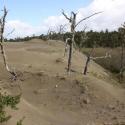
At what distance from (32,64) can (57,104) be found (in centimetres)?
1310

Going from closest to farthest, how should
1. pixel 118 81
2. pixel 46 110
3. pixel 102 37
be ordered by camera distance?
pixel 46 110, pixel 118 81, pixel 102 37

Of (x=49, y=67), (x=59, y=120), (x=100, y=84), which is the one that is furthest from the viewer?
(x=49, y=67)

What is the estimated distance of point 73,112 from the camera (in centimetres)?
3497

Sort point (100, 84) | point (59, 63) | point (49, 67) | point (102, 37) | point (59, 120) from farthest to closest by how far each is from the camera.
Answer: point (102, 37) < point (59, 63) < point (49, 67) < point (100, 84) < point (59, 120)

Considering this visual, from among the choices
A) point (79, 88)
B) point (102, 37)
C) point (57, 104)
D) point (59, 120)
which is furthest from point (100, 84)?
point (102, 37)

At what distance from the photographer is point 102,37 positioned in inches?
3691

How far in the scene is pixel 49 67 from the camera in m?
47.1

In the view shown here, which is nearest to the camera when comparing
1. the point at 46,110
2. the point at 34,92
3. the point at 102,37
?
the point at 46,110

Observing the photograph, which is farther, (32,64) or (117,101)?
(32,64)

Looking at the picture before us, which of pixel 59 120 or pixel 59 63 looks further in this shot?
pixel 59 63

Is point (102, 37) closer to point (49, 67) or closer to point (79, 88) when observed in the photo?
point (49, 67)

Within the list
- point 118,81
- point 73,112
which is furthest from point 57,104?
point 118,81

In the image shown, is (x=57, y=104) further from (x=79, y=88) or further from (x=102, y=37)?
(x=102, y=37)

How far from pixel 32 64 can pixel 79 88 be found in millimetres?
11107
